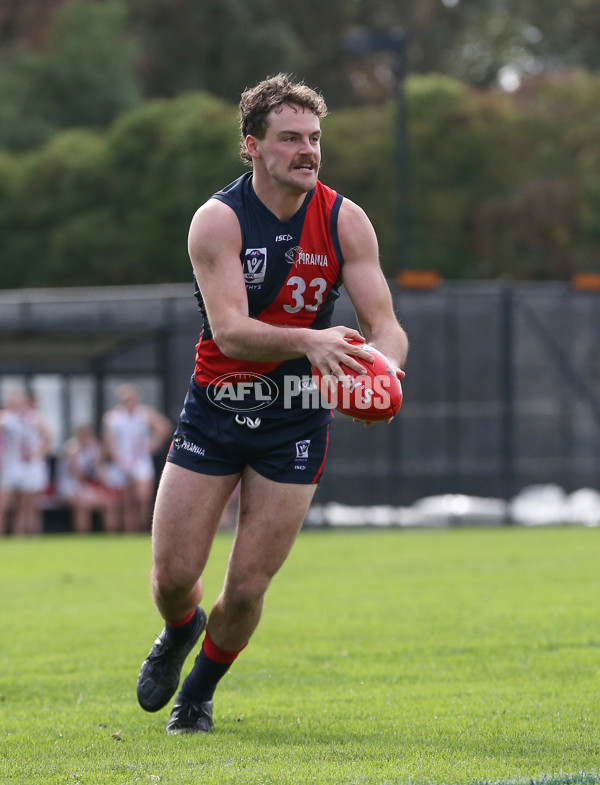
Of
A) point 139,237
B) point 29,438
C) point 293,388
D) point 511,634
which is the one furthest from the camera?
point 139,237

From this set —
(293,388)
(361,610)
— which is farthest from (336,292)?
(361,610)

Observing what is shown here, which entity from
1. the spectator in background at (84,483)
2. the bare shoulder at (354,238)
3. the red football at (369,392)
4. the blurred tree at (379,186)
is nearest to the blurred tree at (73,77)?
the blurred tree at (379,186)

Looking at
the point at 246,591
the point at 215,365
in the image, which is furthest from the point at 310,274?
the point at 246,591

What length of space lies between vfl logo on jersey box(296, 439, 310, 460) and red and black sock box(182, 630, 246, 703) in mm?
918

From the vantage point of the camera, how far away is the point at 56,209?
38.5 m

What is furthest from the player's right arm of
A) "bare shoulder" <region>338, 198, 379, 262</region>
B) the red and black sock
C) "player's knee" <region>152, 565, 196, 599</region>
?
the red and black sock

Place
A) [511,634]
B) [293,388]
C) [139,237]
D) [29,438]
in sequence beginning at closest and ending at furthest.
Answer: [293,388]
[511,634]
[29,438]
[139,237]

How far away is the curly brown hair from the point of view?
19.2ft

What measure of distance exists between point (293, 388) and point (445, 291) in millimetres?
14896

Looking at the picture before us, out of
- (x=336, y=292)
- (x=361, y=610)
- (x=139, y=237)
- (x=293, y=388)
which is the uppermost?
(x=139, y=237)

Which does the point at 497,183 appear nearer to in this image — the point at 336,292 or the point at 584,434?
the point at 584,434

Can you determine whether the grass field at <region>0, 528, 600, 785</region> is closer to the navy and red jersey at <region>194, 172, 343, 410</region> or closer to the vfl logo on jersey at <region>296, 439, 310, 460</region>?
the vfl logo on jersey at <region>296, 439, 310, 460</region>

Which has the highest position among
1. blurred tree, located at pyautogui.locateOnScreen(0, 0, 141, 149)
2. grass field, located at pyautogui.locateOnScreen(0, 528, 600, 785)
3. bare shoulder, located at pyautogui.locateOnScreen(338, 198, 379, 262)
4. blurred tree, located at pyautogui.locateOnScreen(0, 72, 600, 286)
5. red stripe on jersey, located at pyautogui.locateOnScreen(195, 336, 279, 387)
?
blurred tree, located at pyautogui.locateOnScreen(0, 0, 141, 149)

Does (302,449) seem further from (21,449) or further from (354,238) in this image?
(21,449)
